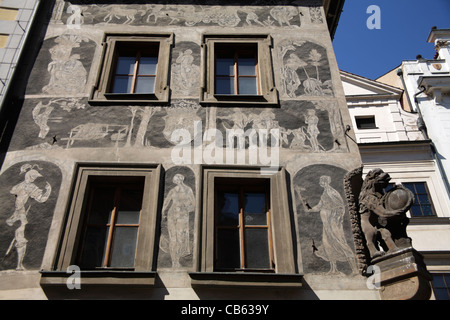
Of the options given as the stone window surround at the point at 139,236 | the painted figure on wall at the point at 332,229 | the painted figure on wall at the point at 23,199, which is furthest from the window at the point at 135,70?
the painted figure on wall at the point at 332,229

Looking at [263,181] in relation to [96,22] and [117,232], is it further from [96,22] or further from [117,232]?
[96,22]

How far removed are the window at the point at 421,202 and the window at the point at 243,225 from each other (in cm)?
736

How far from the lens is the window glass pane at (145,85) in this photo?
7992 mm

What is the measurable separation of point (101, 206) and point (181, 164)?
1393 millimetres

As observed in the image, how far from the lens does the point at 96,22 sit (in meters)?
8.92

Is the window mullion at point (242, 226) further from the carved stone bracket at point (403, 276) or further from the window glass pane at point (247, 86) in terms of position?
the window glass pane at point (247, 86)

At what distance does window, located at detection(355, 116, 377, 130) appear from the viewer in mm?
14852

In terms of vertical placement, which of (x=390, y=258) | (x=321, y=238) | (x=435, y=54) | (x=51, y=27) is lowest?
(x=390, y=258)

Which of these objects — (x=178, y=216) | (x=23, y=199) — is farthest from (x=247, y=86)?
(x=23, y=199)

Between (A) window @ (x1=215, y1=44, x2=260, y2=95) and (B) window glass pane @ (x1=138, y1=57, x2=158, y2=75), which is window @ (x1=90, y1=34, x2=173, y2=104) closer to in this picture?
(B) window glass pane @ (x1=138, y1=57, x2=158, y2=75)

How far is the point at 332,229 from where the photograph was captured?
638 centimetres

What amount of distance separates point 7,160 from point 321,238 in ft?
16.7
